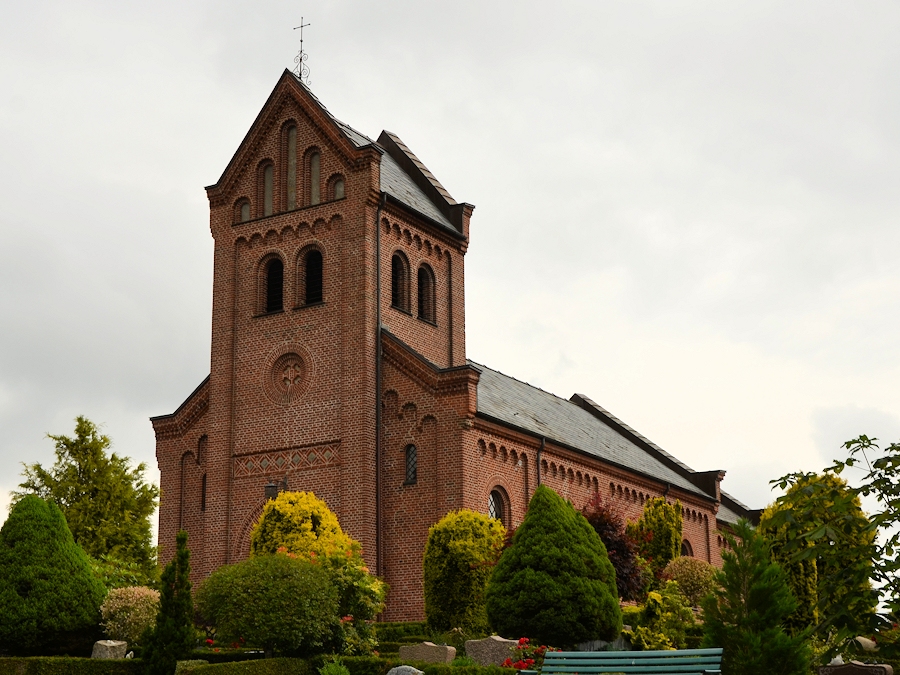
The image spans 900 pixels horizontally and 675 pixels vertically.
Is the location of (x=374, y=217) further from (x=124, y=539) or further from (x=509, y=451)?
(x=124, y=539)

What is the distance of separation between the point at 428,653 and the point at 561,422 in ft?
80.0

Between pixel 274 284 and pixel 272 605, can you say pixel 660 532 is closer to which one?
pixel 274 284

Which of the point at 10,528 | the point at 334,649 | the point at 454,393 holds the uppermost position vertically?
the point at 454,393

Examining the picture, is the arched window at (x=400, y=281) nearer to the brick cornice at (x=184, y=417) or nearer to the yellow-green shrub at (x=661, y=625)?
the brick cornice at (x=184, y=417)

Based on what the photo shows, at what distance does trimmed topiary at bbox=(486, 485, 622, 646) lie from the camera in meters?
22.8

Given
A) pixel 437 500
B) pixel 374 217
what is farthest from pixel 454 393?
pixel 374 217

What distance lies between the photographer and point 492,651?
22.0m

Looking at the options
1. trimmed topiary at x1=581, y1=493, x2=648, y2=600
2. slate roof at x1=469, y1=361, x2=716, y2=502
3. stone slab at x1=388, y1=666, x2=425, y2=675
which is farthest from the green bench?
slate roof at x1=469, y1=361, x2=716, y2=502

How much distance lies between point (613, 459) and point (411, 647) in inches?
940

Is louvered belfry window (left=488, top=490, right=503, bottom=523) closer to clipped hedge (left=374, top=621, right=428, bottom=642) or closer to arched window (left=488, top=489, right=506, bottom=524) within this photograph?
arched window (left=488, top=489, right=506, bottom=524)

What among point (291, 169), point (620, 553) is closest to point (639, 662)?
point (620, 553)

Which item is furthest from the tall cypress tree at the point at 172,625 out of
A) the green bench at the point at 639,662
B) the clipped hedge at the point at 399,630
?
the clipped hedge at the point at 399,630

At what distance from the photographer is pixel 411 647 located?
2300 centimetres

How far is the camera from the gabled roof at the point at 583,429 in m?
39.7
